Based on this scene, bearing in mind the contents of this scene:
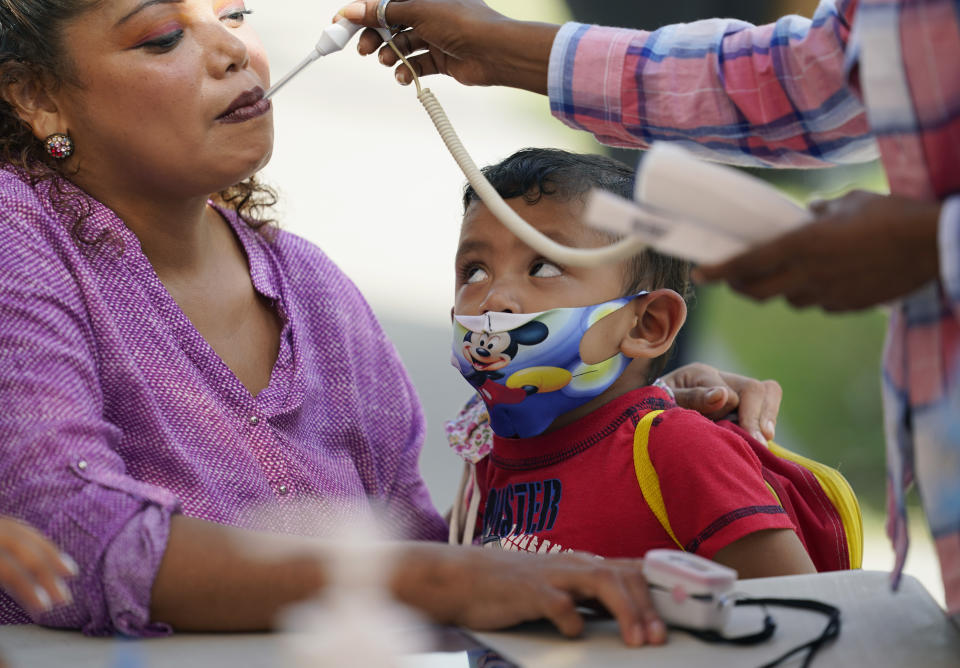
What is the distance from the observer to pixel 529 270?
1483mm

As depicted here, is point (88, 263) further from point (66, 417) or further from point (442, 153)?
point (442, 153)

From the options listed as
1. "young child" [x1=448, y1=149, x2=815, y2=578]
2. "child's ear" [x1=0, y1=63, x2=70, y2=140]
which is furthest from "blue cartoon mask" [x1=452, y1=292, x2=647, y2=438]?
"child's ear" [x1=0, y1=63, x2=70, y2=140]

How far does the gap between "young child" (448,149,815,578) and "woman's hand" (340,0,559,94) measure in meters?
0.16

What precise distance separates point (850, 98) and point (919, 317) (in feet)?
1.10

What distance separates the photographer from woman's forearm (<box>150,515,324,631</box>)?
41.8 inches

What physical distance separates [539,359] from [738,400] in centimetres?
39

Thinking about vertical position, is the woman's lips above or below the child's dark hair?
above

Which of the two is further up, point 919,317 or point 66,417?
point 919,317

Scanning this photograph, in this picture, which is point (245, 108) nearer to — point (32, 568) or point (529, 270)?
point (529, 270)

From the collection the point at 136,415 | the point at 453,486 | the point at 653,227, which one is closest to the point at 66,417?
the point at 136,415

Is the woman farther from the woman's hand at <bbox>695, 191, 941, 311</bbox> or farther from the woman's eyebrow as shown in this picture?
the woman's hand at <bbox>695, 191, 941, 311</bbox>

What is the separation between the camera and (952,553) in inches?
35.3

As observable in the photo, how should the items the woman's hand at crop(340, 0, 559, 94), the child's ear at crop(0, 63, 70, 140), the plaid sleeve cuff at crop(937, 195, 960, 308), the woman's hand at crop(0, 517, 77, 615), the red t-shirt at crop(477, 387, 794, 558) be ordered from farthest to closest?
the child's ear at crop(0, 63, 70, 140) < the woman's hand at crop(340, 0, 559, 94) < the red t-shirt at crop(477, 387, 794, 558) < the woman's hand at crop(0, 517, 77, 615) < the plaid sleeve cuff at crop(937, 195, 960, 308)

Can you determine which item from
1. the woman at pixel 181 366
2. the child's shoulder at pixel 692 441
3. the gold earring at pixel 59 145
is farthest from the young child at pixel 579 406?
the gold earring at pixel 59 145
